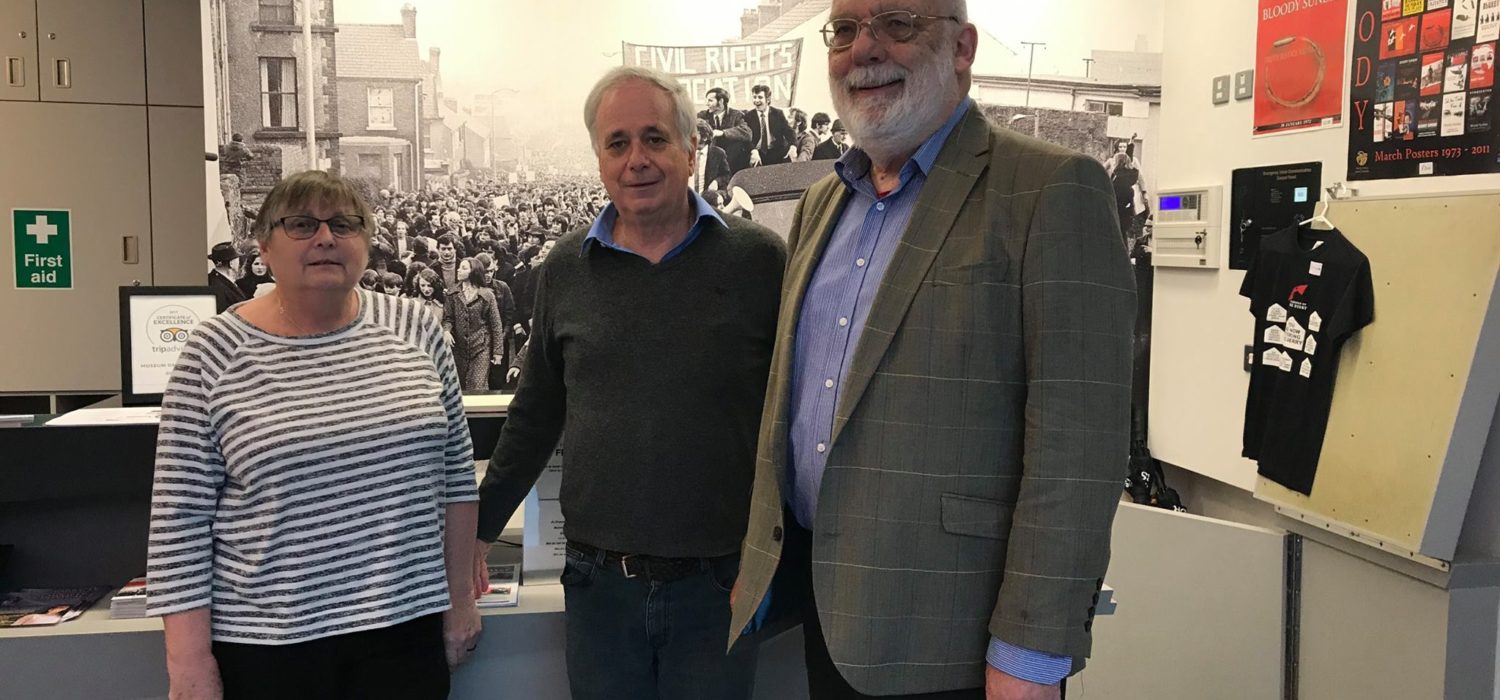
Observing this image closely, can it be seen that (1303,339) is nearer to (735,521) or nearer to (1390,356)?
(1390,356)

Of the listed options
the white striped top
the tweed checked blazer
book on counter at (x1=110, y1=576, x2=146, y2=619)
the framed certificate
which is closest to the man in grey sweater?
the white striped top

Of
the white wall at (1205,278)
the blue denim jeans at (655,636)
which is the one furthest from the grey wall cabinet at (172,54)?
the white wall at (1205,278)

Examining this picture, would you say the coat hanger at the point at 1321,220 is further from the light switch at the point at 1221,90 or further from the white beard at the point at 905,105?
the white beard at the point at 905,105

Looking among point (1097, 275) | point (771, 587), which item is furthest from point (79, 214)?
point (1097, 275)

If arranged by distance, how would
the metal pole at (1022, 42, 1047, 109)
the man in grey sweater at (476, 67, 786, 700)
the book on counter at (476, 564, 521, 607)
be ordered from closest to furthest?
1. the man in grey sweater at (476, 67, 786, 700)
2. the book on counter at (476, 564, 521, 607)
3. the metal pole at (1022, 42, 1047, 109)

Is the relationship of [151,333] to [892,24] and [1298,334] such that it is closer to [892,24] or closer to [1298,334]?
[892,24]

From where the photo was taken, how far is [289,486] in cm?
150

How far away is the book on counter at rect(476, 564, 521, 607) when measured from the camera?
199cm

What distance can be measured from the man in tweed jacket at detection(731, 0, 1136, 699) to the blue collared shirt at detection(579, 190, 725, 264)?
364 mm

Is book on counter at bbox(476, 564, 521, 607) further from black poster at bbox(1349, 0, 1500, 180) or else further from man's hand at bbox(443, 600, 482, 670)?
black poster at bbox(1349, 0, 1500, 180)

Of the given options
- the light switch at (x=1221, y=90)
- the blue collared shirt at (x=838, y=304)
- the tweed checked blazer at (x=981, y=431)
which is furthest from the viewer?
the light switch at (x=1221, y=90)

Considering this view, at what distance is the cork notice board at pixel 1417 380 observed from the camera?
2523 mm

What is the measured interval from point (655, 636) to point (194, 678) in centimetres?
66

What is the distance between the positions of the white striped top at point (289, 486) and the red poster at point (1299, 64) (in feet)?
9.86
